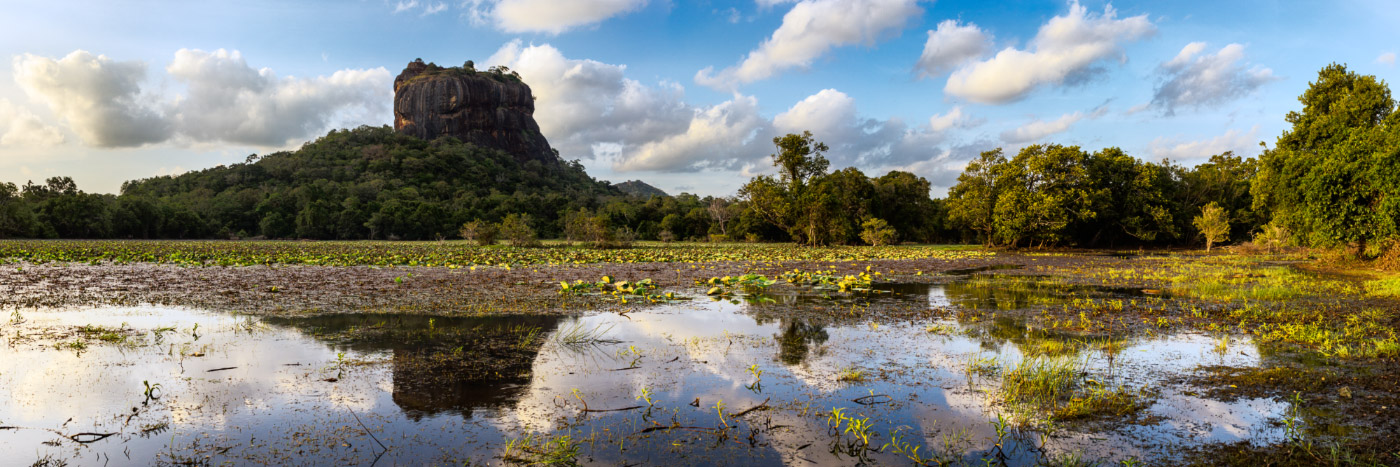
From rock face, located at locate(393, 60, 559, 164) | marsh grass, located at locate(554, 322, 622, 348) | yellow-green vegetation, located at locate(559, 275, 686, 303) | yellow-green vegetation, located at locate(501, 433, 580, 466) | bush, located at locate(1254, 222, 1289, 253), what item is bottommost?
yellow-green vegetation, located at locate(501, 433, 580, 466)

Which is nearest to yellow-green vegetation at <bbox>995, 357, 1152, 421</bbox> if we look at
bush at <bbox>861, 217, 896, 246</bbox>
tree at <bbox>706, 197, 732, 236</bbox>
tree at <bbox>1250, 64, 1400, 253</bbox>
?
tree at <bbox>1250, 64, 1400, 253</bbox>

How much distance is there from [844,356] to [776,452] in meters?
3.69

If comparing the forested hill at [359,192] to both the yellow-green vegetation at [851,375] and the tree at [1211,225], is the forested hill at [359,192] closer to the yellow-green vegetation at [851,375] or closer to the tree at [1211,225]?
the tree at [1211,225]

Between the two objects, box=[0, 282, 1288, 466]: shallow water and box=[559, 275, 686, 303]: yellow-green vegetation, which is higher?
box=[559, 275, 686, 303]: yellow-green vegetation

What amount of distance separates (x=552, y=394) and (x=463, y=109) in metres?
152

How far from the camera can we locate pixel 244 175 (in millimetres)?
92062

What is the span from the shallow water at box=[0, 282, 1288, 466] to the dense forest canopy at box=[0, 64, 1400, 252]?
22.2 metres

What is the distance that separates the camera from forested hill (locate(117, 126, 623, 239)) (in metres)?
65.4

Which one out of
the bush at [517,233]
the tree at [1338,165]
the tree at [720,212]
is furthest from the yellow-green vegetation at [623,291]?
the tree at [720,212]

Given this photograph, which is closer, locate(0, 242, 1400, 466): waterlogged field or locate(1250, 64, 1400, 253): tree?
locate(0, 242, 1400, 466): waterlogged field

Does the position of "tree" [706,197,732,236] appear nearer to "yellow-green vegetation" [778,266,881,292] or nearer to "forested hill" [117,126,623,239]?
"forested hill" [117,126,623,239]

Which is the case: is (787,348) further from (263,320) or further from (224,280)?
(224,280)

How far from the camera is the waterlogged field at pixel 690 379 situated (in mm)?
4789

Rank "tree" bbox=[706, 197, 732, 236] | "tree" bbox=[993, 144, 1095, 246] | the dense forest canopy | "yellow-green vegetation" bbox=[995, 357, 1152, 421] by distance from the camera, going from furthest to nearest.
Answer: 1. "tree" bbox=[706, 197, 732, 236]
2. "tree" bbox=[993, 144, 1095, 246]
3. the dense forest canopy
4. "yellow-green vegetation" bbox=[995, 357, 1152, 421]
